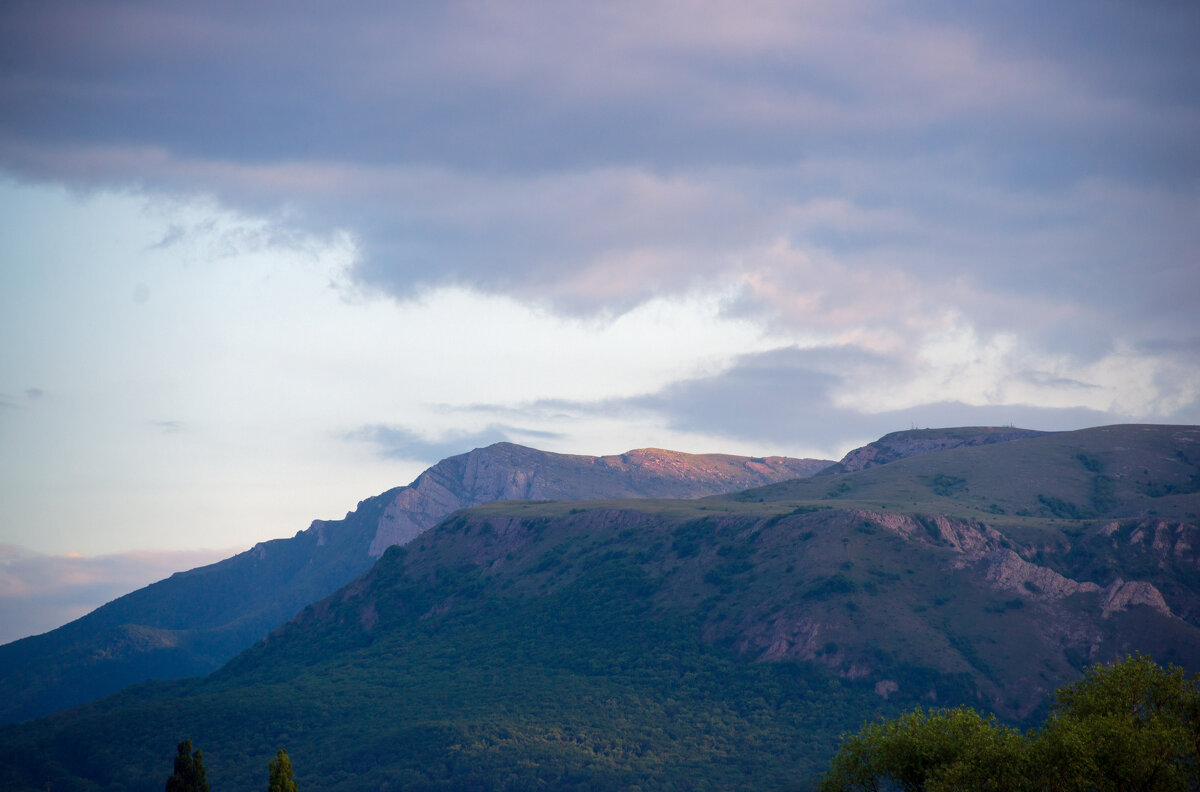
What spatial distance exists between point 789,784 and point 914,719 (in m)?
120

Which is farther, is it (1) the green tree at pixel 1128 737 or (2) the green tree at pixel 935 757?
(2) the green tree at pixel 935 757

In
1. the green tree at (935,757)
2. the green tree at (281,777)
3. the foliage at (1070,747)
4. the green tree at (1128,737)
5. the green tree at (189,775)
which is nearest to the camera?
the green tree at (1128,737)

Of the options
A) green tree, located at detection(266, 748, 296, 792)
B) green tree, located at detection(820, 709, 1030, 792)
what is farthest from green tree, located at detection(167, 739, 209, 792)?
green tree, located at detection(820, 709, 1030, 792)

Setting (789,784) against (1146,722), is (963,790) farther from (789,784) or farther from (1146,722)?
(789,784)

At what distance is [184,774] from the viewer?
12050 centimetres

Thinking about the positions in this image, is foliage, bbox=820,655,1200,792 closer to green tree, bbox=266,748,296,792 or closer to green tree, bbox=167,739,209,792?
green tree, bbox=266,748,296,792

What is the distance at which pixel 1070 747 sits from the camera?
69.8 meters

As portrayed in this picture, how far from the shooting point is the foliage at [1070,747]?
68.8 metres

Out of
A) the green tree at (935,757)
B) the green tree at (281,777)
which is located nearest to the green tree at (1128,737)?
the green tree at (935,757)

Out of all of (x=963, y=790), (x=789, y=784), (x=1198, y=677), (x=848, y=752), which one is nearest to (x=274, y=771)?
(x=848, y=752)

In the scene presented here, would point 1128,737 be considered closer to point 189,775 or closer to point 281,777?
point 281,777

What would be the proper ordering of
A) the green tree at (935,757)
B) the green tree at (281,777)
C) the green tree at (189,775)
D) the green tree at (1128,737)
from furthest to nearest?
the green tree at (189,775) < the green tree at (281,777) < the green tree at (935,757) < the green tree at (1128,737)

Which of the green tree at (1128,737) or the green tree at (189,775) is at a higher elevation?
the green tree at (1128,737)

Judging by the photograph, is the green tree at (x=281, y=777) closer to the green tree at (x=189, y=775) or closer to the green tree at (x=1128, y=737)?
the green tree at (x=189, y=775)
